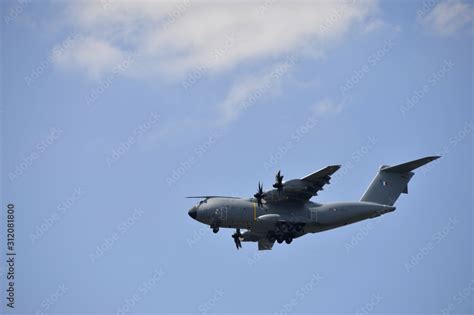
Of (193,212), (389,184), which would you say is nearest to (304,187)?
(193,212)

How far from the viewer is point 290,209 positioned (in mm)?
33281

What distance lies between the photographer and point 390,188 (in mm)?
35531

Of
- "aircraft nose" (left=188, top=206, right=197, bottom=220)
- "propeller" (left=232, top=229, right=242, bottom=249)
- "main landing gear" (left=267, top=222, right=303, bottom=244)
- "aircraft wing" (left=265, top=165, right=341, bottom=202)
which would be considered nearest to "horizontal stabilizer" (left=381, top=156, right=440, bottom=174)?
Result: "aircraft wing" (left=265, top=165, right=341, bottom=202)

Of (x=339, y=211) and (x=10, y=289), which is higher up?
(x=339, y=211)

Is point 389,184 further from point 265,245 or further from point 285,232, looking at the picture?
point 265,245

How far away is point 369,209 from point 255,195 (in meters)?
5.80

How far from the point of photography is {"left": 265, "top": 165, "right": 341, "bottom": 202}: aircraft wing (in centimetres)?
3158

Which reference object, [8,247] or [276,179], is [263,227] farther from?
[8,247]

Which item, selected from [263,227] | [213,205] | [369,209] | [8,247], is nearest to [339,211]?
[369,209]

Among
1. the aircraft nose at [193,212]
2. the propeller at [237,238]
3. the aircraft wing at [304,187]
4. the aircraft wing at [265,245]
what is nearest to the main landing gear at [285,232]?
the aircraft wing at [304,187]

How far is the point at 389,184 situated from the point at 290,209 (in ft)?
19.0

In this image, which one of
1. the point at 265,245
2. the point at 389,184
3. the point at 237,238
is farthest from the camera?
the point at 265,245

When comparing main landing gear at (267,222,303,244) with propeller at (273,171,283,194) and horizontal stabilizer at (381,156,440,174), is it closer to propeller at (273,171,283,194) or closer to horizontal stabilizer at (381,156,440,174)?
propeller at (273,171,283,194)

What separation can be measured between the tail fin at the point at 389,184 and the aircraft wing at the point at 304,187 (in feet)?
12.5
